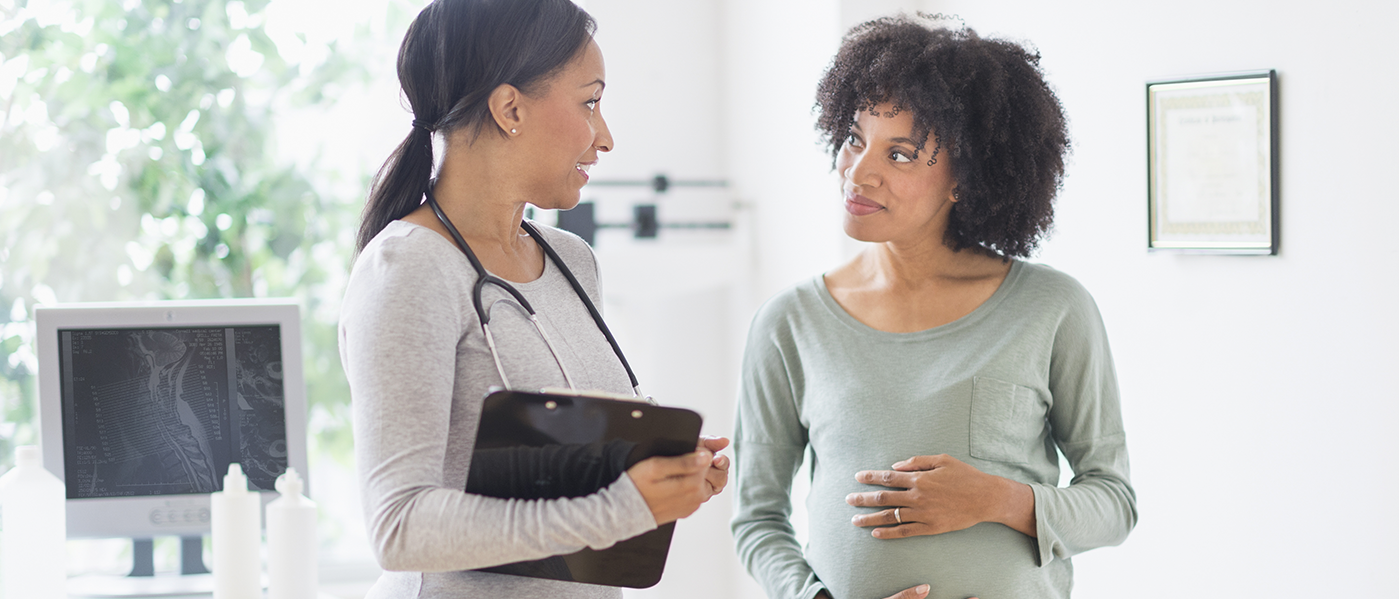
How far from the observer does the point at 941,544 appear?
4.26 feet

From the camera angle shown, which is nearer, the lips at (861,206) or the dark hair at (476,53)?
the dark hair at (476,53)

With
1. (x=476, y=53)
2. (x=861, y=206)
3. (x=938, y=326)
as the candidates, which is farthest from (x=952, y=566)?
(x=476, y=53)

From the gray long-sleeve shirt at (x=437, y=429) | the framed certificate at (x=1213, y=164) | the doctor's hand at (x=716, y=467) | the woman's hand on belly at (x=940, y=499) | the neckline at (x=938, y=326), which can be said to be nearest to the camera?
the gray long-sleeve shirt at (x=437, y=429)

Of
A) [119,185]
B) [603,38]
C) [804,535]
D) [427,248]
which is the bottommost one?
[804,535]

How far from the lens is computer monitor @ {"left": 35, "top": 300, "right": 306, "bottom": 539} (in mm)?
1714

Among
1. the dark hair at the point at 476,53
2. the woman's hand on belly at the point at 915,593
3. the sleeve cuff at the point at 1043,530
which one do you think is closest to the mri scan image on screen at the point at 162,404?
the dark hair at the point at 476,53

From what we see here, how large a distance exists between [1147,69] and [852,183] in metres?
0.73

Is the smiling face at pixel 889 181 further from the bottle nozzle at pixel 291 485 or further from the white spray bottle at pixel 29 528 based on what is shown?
the white spray bottle at pixel 29 528

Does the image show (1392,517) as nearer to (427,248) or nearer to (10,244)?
(427,248)

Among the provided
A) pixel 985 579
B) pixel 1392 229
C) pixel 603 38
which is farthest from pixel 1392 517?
pixel 603 38

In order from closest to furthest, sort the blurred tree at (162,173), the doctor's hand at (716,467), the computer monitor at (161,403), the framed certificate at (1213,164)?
1. the doctor's hand at (716,467)
2. the framed certificate at (1213,164)
3. the computer monitor at (161,403)
4. the blurred tree at (162,173)

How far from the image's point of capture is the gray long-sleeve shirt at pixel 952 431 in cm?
130

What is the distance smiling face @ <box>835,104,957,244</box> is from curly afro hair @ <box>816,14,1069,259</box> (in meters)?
0.02

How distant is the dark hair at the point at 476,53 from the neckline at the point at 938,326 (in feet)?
1.72
